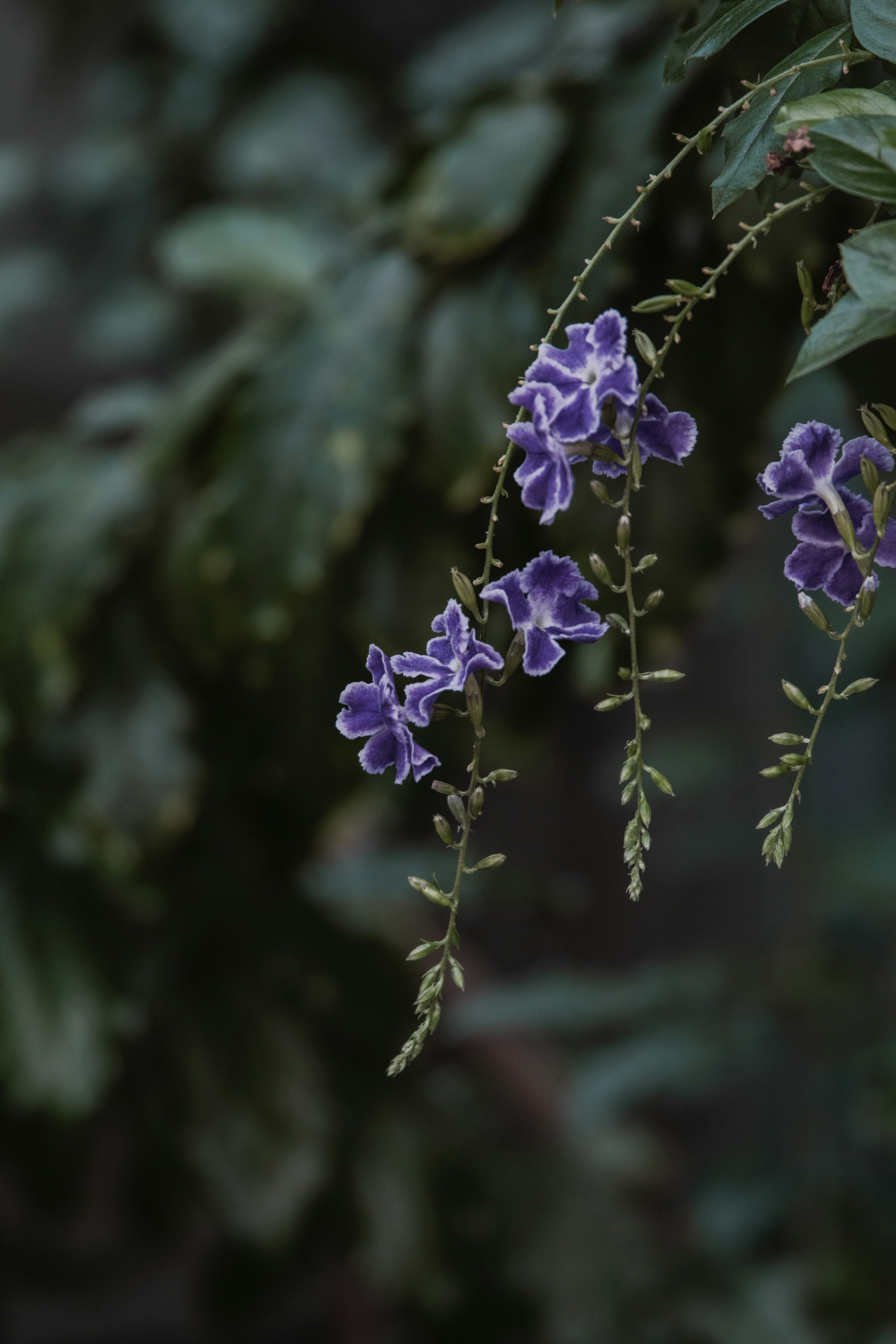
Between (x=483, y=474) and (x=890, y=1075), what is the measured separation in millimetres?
859

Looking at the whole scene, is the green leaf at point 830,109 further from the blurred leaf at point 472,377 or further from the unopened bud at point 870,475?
the blurred leaf at point 472,377

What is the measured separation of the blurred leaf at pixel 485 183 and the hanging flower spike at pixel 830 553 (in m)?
0.49

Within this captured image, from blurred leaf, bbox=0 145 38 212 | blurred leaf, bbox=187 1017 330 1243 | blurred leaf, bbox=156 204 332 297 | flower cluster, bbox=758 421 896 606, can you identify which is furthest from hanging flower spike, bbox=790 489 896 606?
blurred leaf, bbox=0 145 38 212

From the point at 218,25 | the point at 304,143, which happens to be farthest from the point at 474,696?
the point at 218,25

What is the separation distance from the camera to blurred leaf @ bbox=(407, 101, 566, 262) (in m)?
0.80

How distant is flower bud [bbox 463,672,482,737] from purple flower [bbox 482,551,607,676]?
0.6 inches

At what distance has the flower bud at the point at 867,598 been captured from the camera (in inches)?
13.2

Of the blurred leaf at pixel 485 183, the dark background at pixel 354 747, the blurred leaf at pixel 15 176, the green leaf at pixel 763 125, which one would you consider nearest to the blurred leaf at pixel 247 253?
the dark background at pixel 354 747

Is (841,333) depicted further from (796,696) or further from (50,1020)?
(50,1020)

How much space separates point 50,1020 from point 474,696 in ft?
3.03

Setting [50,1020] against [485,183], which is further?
[50,1020]

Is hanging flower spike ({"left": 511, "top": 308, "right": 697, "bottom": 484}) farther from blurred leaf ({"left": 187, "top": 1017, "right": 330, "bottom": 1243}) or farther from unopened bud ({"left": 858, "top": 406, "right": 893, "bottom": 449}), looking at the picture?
blurred leaf ({"left": 187, "top": 1017, "right": 330, "bottom": 1243})

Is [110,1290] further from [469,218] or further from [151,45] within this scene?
[151,45]

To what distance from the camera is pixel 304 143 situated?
1.80m
